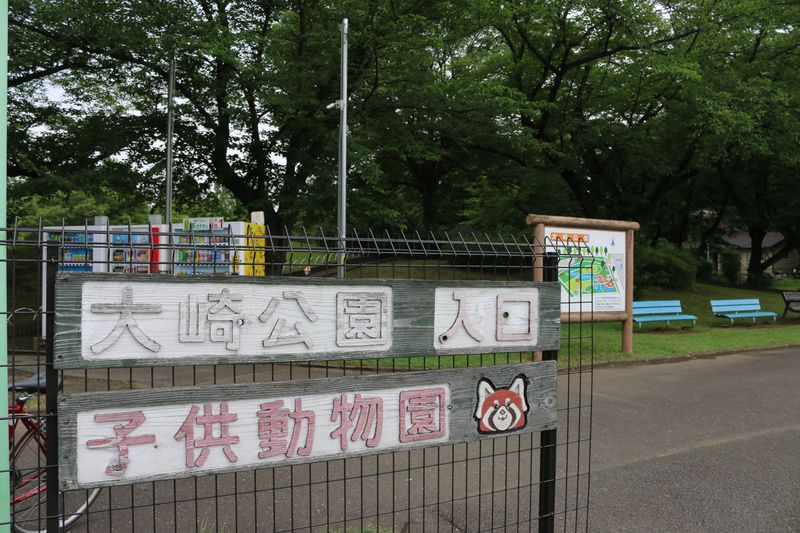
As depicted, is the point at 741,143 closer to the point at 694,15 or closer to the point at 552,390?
the point at 694,15

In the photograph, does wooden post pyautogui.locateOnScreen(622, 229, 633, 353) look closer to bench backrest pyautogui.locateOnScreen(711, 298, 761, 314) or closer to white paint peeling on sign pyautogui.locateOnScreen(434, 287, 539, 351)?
bench backrest pyautogui.locateOnScreen(711, 298, 761, 314)

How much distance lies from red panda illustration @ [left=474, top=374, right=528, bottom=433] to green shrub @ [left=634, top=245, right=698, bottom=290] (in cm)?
1528

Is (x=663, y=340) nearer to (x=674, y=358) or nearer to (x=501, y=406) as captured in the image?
(x=674, y=358)

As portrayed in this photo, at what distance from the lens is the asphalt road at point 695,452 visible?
12.3 ft

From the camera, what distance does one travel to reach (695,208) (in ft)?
92.3

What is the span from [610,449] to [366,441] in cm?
340

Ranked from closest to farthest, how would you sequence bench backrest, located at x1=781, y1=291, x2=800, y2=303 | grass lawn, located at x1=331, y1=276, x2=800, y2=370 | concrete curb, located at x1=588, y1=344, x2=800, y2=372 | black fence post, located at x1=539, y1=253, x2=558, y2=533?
black fence post, located at x1=539, y1=253, x2=558, y2=533, grass lawn, located at x1=331, y1=276, x2=800, y2=370, concrete curb, located at x1=588, y1=344, x2=800, y2=372, bench backrest, located at x1=781, y1=291, x2=800, y2=303

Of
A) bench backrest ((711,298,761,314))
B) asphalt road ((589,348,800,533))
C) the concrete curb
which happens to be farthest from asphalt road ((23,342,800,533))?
bench backrest ((711,298,761,314))

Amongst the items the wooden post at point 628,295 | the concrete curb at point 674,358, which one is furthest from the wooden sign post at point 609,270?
the concrete curb at point 674,358

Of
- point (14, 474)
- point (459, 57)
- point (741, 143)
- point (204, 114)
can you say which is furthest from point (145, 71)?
point (741, 143)

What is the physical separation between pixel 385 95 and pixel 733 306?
10519 millimetres

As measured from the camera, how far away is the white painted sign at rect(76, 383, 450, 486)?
202cm

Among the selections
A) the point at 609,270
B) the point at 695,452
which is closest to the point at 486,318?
the point at 695,452

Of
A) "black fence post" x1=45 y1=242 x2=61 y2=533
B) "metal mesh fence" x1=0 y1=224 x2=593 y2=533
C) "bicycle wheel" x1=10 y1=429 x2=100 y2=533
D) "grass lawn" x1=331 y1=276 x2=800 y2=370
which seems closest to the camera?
"black fence post" x1=45 y1=242 x2=61 y2=533
